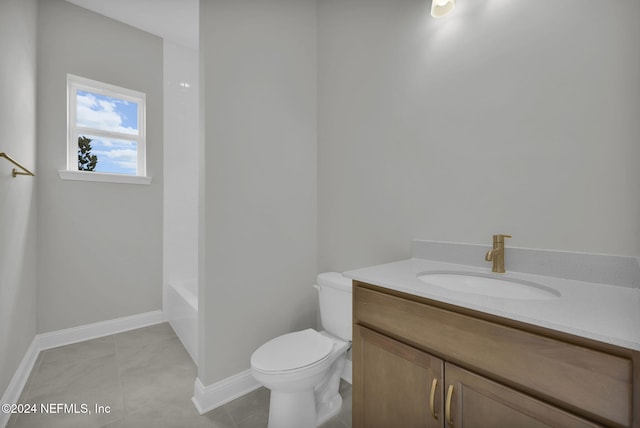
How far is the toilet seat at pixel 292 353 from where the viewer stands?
132 centimetres

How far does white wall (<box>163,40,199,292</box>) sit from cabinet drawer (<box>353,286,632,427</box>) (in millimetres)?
2721

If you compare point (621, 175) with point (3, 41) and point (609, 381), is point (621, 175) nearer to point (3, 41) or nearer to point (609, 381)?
point (609, 381)

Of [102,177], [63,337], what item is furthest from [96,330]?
[102,177]

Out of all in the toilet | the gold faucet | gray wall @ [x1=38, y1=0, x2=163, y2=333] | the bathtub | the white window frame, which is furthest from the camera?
the white window frame

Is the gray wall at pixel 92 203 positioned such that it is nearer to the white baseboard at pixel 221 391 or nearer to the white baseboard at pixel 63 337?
A: the white baseboard at pixel 63 337

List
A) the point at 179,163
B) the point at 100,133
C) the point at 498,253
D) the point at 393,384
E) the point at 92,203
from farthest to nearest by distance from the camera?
the point at 179,163 → the point at 100,133 → the point at 92,203 → the point at 498,253 → the point at 393,384

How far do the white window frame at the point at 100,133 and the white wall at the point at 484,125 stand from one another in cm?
207

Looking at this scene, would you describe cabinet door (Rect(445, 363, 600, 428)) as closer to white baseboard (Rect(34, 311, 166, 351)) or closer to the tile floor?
the tile floor

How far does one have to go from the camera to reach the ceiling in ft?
7.87

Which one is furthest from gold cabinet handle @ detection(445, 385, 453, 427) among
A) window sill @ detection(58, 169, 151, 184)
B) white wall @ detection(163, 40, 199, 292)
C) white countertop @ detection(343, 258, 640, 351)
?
window sill @ detection(58, 169, 151, 184)

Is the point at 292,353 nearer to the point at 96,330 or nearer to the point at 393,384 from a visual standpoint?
the point at 393,384

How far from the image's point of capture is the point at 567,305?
76 centimetres

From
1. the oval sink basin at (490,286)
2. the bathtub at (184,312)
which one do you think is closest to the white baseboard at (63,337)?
the bathtub at (184,312)

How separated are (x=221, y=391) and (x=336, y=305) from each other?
877 mm
